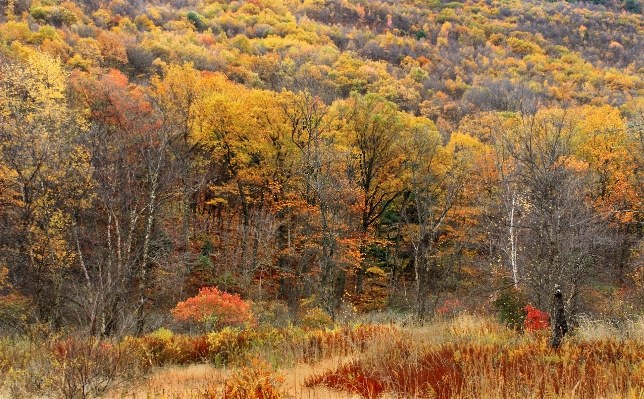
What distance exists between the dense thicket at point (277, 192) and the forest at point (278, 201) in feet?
0.57

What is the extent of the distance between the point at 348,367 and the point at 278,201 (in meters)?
18.6

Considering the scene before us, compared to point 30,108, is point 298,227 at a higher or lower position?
lower

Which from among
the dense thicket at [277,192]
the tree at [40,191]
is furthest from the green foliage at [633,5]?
the tree at [40,191]

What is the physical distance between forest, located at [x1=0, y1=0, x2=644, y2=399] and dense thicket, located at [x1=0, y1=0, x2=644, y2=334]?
0.57ft

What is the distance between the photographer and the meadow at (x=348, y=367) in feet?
15.1

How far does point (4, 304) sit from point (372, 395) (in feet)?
53.5

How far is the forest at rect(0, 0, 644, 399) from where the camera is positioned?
38.0 ft

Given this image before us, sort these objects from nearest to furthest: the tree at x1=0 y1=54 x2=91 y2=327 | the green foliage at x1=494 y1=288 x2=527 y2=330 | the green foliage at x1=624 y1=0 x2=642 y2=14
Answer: the green foliage at x1=494 y1=288 x2=527 y2=330
the tree at x1=0 y1=54 x2=91 y2=327
the green foliage at x1=624 y1=0 x2=642 y2=14

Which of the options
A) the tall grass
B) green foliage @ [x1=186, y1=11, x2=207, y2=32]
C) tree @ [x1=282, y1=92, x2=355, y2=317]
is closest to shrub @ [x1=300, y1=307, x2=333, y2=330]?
tree @ [x1=282, y1=92, x2=355, y2=317]

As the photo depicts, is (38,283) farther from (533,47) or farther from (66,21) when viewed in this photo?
(533,47)

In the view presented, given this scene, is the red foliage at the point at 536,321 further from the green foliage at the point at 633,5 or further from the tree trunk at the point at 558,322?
the green foliage at the point at 633,5

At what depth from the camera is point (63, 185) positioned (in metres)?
16.8

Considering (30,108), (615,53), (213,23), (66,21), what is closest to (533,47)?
(615,53)

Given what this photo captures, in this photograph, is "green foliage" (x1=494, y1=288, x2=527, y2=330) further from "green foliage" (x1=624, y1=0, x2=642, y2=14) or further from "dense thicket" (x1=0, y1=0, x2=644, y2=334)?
"green foliage" (x1=624, y1=0, x2=642, y2=14)
